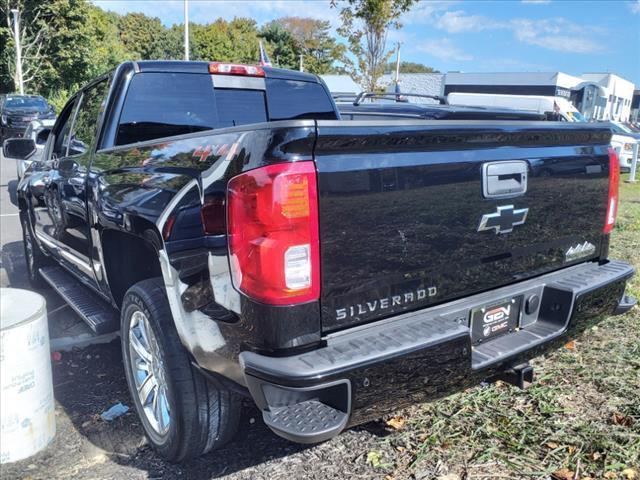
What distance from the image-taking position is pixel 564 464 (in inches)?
106

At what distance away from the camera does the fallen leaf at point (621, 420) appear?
3.03 metres

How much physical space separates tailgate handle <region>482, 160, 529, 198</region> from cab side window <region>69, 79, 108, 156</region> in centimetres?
250

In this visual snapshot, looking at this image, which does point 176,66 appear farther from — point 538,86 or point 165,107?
point 538,86

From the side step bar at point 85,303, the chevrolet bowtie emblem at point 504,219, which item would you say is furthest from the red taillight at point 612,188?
the side step bar at point 85,303

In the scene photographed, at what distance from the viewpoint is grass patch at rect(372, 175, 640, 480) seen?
8.81 ft

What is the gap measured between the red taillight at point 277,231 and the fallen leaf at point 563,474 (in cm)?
154

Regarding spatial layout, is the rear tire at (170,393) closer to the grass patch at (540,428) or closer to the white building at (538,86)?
the grass patch at (540,428)

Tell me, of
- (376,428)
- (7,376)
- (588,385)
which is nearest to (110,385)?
(7,376)

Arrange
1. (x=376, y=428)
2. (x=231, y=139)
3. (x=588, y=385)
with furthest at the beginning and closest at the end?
(x=588, y=385) < (x=376, y=428) < (x=231, y=139)

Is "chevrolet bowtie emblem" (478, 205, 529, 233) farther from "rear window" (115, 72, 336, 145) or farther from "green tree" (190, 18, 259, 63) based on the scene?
"green tree" (190, 18, 259, 63)

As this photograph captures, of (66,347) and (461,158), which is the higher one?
(461,158)

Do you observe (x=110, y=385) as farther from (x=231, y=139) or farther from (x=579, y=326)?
(x=579, y=326)

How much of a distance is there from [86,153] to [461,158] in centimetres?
247

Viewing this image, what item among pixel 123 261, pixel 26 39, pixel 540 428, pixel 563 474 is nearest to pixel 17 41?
pixel 26 39
